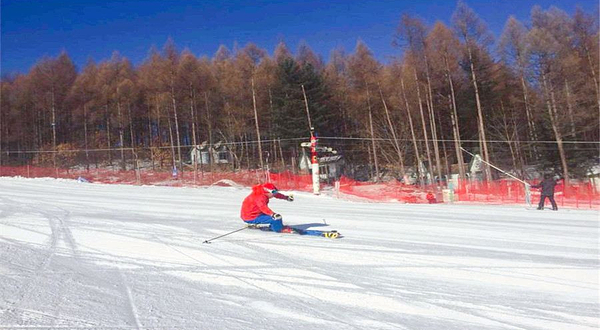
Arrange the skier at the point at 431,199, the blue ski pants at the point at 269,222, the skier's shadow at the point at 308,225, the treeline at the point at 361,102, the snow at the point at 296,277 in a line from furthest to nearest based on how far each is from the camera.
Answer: the treeline at the point at 361,102
the skier at the point at 431,199
the skier's shadow at the point at 308,225
the blue ski pants at the point at 269,222
the snow at the point at 296,277

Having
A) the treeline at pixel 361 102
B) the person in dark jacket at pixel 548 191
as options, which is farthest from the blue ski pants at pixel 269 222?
the treeline at pixel 361 102

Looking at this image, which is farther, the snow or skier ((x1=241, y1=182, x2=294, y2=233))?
skier ((x1=241, y1=182, x2=294, y2=233))

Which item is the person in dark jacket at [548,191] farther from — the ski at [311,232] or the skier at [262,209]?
the skier at [262,209]

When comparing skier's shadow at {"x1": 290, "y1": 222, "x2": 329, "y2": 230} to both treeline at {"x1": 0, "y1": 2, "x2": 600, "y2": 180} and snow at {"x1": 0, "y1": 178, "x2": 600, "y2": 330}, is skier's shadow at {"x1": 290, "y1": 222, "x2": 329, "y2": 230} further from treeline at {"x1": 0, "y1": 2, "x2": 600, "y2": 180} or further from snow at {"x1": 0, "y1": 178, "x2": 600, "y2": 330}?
treeline at {"x1": 0, "y1": 2, "x2": 600, "y2": 180}

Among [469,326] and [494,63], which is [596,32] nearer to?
[494,63]

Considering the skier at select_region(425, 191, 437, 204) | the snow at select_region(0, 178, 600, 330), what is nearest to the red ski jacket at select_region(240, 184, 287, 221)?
the snow at select_region(0, 178, 600, 330)

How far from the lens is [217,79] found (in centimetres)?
4581

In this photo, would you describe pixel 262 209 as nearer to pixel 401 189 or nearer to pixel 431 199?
pixel 431 199

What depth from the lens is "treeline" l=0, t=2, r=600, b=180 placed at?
2959 cm

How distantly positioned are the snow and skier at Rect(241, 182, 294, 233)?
308 mm

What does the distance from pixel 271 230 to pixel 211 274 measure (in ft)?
12.7

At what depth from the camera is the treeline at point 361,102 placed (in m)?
29.6

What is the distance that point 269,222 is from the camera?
9391 millimetres

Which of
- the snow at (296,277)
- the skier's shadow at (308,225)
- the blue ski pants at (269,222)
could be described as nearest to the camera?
the snow at (296,277)
